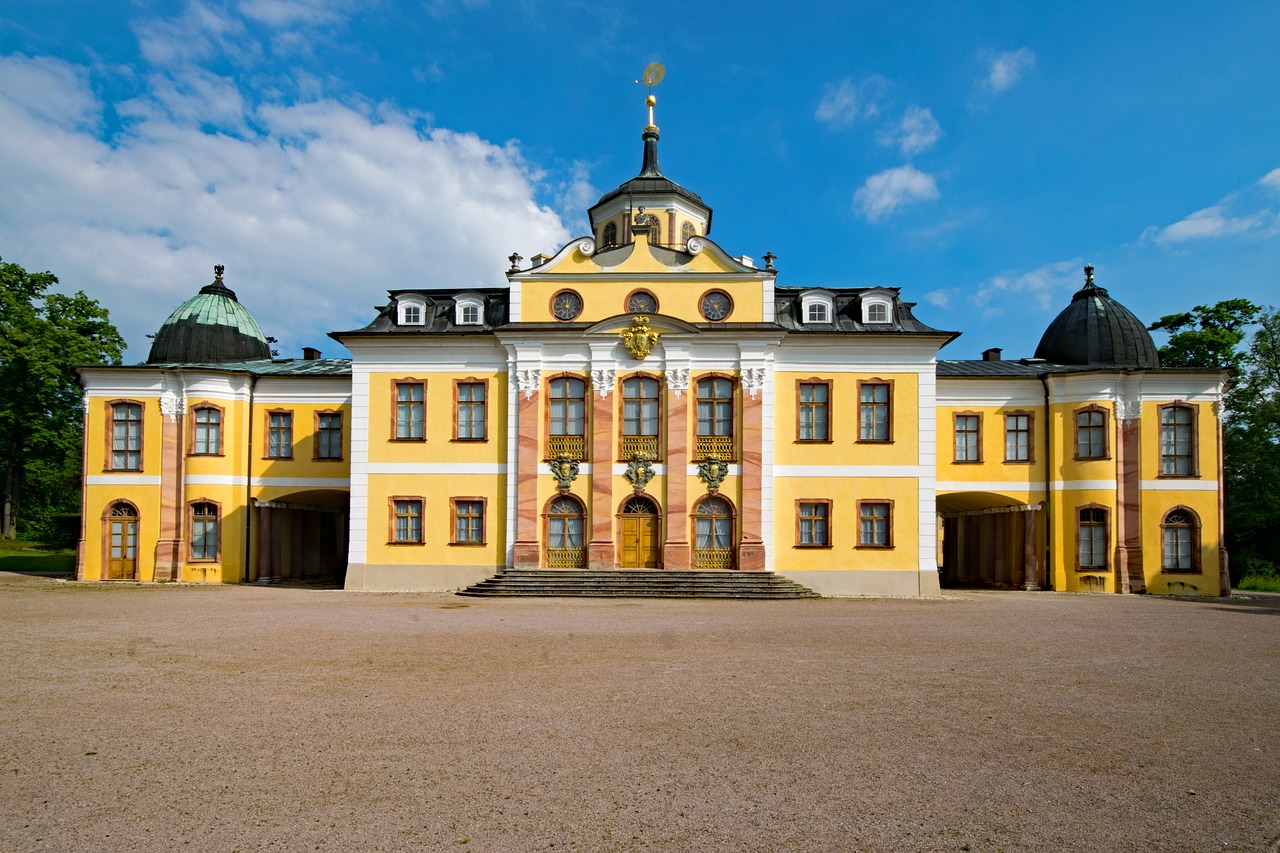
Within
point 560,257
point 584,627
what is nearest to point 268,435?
point 560,257

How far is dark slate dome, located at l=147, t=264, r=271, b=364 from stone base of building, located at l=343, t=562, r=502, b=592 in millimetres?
11033

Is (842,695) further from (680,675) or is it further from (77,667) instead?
(77,667)

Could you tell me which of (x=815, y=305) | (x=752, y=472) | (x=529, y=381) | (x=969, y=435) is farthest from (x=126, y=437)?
(x=969, y=435)

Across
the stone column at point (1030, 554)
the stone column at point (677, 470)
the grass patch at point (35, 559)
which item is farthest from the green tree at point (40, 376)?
the stone column at point (1030, 554)

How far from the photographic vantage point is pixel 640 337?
26641 millimetres

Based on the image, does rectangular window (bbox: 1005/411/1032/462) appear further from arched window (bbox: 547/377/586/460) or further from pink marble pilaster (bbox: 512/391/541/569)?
pink marble pilaster (bbox: 512/391/541/569)

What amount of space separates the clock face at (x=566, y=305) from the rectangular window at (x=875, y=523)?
37.1 feet

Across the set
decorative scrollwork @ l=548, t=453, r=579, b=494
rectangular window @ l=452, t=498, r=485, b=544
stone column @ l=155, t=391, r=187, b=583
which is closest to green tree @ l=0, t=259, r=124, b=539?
stone column @ l=155, t=391, r=187, b=583

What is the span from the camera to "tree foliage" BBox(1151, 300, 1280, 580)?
34.0 meters

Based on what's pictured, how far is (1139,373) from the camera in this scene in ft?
92.6

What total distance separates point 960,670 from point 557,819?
7.88 m

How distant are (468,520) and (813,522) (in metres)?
11.4

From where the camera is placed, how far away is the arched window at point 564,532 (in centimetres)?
2662

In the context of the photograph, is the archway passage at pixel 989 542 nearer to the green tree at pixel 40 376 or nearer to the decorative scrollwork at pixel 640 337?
the decorative scrollwork at pixel 640 337
